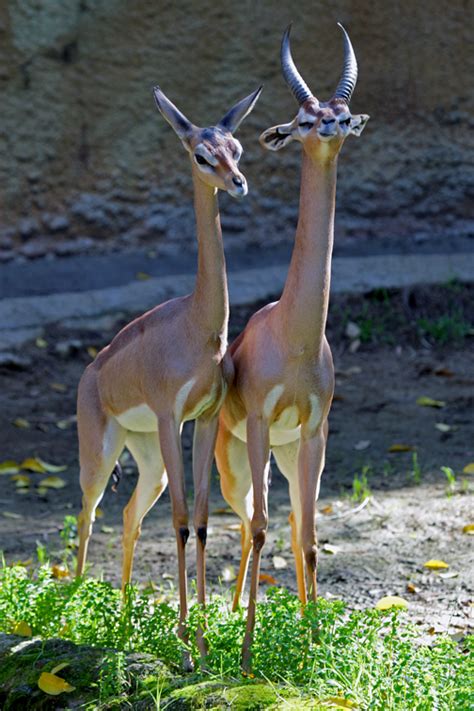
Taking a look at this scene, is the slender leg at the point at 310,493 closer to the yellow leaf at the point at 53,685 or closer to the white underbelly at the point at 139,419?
the white underbelly at the point at 139,419

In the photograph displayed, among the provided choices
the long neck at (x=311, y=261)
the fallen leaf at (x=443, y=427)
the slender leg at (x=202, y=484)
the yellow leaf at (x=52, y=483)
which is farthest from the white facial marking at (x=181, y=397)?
the fallen leaf at (x=443, y=427)

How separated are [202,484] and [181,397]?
0.32 meters

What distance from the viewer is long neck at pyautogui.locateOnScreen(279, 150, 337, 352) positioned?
138 inches

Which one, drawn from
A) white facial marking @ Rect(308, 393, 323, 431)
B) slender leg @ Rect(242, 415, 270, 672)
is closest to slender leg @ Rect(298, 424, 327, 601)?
white facial marking @ Rect(308, 393, 323, 431)

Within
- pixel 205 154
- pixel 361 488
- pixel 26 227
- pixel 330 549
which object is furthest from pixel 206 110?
pixel 205 154

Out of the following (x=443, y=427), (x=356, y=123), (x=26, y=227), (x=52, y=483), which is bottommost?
(x=52, y=483)

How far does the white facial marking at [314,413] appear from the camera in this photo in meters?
3.60

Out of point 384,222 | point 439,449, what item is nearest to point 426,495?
point 439,449

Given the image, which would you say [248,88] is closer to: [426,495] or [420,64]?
[420,64]

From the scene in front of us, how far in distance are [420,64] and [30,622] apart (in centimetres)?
718

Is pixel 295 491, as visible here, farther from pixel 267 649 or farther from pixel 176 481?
pixel 267 649

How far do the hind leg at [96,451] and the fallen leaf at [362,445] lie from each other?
2507 millimetres

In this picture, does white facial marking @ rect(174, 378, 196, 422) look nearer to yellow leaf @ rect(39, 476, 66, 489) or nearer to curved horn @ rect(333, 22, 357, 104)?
curved horn @ rect(333, 22, 357, 104)

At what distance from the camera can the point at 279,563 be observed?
502 cm
